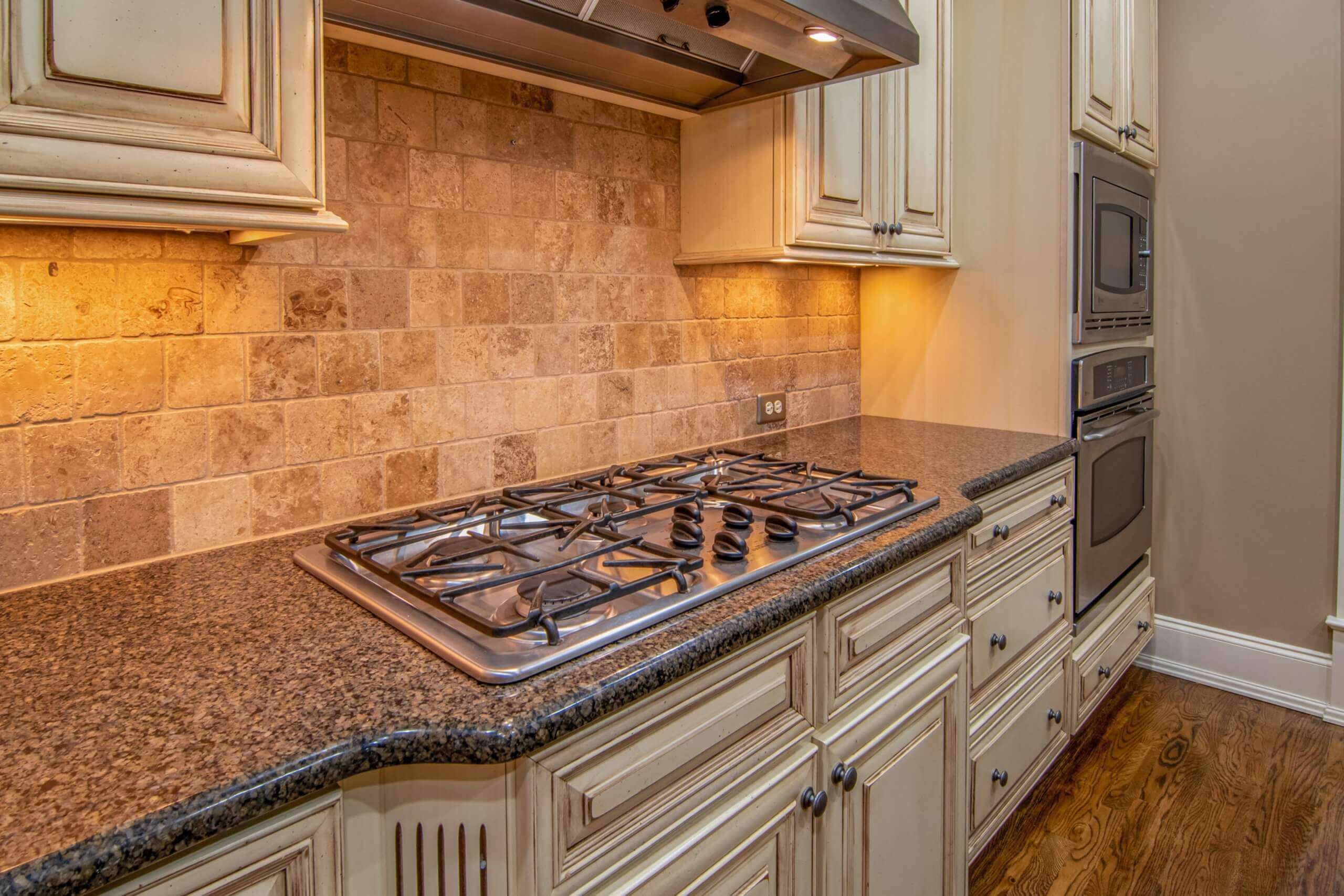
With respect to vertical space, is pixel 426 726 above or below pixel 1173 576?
above

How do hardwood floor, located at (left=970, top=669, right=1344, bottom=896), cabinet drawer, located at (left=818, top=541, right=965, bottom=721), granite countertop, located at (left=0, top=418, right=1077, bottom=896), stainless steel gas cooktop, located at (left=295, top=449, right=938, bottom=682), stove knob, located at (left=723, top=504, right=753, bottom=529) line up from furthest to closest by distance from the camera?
hardwood floor, located at (left=970, top=669, right=1344, bottom=896) → stove knob, located at (left=723, top=504, right=753, bottom=529) → cabinet drawer, located at (left=818, top=541, right=965, bottom=721) → stainless steel gas cooktop, located at (left=295, top=449, right=938, bottom=682) → granite countertop, located at (left=0, top=418, right=1077, bottom=896)

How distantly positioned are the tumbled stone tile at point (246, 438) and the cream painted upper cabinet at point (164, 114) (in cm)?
41

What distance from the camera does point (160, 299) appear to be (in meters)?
1.22

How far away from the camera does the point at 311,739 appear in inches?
29.6

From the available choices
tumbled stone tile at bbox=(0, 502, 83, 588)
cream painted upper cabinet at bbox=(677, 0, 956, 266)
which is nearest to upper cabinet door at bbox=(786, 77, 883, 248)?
cream painted upper cabinet at bbox=(677, 0, 956, 266)

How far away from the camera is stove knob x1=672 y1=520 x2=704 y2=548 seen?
4.08 feet

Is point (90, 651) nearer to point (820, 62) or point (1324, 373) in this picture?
point (820, 62)

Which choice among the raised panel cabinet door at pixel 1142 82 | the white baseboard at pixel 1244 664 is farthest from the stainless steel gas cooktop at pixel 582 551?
the white baseboard at pixel 1244 664

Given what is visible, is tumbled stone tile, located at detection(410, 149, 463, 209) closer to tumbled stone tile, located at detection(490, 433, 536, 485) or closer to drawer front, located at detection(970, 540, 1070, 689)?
tumbled stone tile, located at detection(490, 433, 536, 485)

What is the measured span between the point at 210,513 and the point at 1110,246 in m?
2.41

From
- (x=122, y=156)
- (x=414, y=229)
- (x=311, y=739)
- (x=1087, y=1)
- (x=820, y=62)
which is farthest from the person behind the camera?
(x=1087, y=1)

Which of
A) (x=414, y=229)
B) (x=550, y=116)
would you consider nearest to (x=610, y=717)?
(x=414, y=229)

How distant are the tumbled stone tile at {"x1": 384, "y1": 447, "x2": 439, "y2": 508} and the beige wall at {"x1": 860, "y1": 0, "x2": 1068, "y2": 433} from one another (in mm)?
1620

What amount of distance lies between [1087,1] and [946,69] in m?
0.42
